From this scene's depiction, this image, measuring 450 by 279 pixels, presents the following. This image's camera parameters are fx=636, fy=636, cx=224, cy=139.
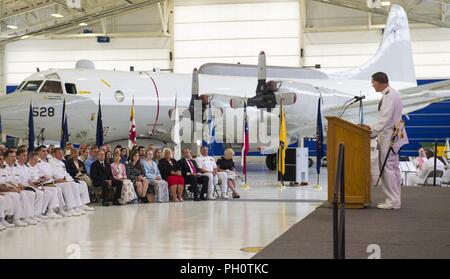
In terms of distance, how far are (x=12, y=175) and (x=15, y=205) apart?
0.47 meters

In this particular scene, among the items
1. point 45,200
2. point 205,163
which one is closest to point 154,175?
point 205,163

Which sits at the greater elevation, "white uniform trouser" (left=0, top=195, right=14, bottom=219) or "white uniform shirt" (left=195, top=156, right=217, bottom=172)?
"white uniform shirt" (left=195, top=156, right=217, bottom=172)

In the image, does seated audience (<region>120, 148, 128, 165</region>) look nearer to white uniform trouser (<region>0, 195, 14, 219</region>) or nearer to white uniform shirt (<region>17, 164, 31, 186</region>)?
white uniform shirt (<region>17, 164, 31, 186</region>)

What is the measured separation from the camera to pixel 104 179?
1078 cm

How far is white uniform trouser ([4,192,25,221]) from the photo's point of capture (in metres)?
7.95

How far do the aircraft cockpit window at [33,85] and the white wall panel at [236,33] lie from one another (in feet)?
41.9

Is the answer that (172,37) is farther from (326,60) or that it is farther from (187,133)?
(187,133)

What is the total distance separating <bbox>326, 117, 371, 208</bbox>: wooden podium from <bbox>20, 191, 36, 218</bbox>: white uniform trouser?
156 inches

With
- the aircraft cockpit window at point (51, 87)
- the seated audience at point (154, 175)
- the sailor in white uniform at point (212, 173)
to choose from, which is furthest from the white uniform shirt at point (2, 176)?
the aircraft cockpit window at point (51, 87)

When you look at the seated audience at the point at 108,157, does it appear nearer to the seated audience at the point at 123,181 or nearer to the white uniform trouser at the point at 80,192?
the seated audience at the point at 123,181

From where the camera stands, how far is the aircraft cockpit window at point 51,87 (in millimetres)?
15406

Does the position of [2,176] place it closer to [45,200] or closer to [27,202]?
[27,202]

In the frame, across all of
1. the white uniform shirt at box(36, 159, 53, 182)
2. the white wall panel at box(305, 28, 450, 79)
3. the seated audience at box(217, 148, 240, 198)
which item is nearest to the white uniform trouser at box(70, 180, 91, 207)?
the white uniform shirt at box(36, 159, 53, 182)

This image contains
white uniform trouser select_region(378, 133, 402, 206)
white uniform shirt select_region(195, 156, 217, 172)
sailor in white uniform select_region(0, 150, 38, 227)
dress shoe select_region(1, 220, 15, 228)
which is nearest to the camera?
white uniform trouser select_region(378, 133, 402, 206)
